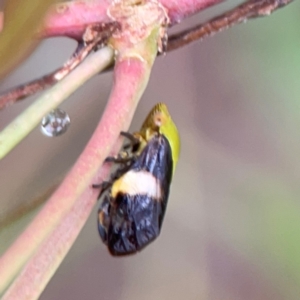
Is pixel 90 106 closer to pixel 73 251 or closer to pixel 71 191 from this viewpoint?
pixel 73 251

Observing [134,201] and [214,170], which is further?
[214,170]

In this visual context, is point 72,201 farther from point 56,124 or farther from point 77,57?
point 56,124

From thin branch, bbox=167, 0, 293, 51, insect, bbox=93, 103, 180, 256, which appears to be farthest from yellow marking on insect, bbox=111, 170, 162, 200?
thin branch, bbox=167, 0, 293, 51

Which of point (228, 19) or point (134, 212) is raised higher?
point (228, 19)

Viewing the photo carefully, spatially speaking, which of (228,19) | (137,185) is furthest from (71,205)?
(228,19)

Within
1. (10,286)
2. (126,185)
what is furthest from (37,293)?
(126,185)

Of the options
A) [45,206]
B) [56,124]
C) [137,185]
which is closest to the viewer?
[45,206]

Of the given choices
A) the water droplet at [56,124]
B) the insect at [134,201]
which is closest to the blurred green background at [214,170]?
the water droplet at [56,124]
